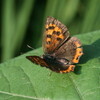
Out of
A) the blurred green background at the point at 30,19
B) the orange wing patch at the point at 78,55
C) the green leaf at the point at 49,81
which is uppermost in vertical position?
the orange wing patch at the point at 78,55

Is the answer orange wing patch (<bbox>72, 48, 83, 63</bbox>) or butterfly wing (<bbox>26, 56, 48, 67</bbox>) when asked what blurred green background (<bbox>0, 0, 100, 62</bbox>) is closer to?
orange wing patch (<bbox>72, 48, 83, 63</bbox>)

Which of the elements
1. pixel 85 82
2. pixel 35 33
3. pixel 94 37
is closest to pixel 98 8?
pixel 35 33

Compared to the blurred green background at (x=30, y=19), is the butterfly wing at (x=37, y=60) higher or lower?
higher

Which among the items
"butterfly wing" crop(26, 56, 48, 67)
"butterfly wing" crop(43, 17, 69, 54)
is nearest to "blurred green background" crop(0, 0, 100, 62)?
"butterfly wing" crop(43, 17, 69, 54)

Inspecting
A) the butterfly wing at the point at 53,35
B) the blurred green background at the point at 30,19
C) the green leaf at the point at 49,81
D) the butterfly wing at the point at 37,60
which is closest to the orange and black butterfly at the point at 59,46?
the butterfly wing at the point at 53,35

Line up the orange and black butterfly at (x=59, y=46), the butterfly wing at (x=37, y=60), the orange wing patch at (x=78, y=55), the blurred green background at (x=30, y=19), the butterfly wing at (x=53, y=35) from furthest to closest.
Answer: the blurred green background at (x=30, y=19) < the butterfly wing at (x=53, y=35) < the orange and black butterfly at (x=59, y=46) < the orange wing patch at (x=78, y=55) < the butterfly wing at (x=37, y=60)

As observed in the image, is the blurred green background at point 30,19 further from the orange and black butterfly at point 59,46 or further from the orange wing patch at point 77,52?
the orange wing patch at point 77,52

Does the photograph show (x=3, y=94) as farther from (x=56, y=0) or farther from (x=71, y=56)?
(x=56, y=0)
